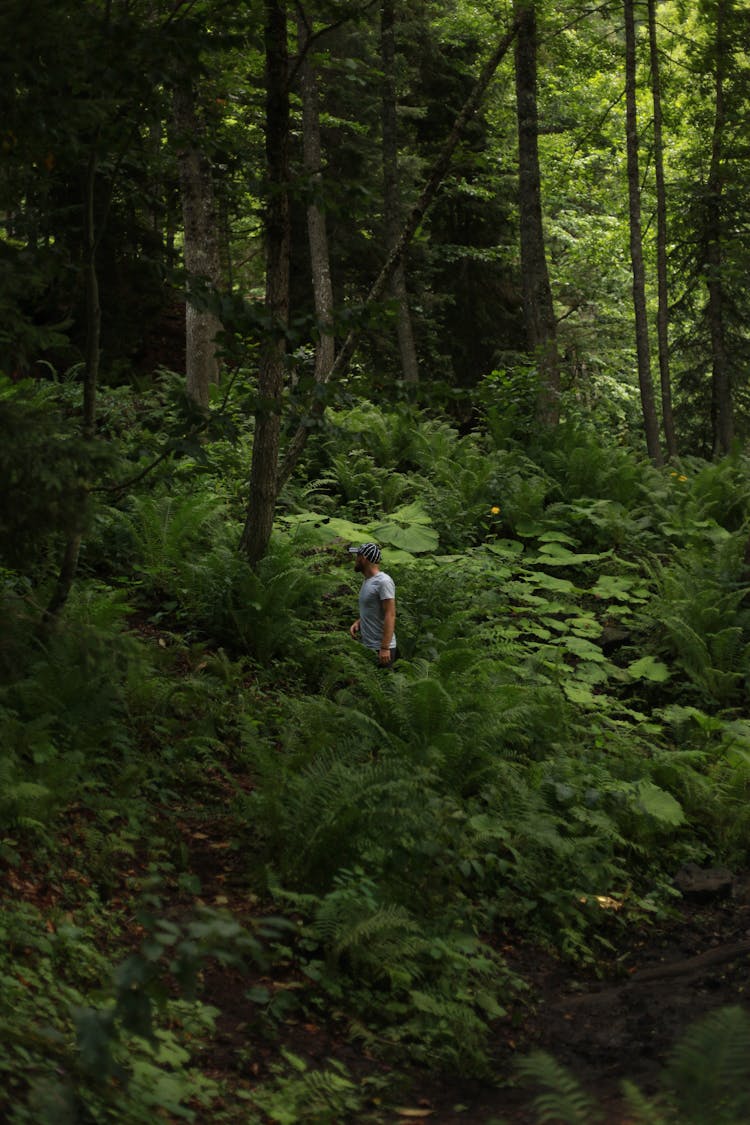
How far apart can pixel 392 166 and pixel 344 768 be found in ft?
46.7

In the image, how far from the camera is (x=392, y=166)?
17.3m

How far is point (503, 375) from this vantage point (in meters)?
14.3

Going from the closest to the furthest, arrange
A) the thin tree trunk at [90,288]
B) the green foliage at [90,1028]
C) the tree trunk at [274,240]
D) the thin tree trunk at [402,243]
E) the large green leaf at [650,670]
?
1. the green foliage at [90,1028]
2. the thin tree trunk at [90,288]
3. the tree trunk at [274,240]
4. the thin tree trunk at [402,243]
5. the large green leaf at [650,670]

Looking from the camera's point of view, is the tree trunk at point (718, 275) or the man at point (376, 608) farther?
the tree trunk at point (718, 275)

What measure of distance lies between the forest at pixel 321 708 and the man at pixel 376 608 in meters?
0.26

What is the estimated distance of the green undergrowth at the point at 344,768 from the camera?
4031 mm

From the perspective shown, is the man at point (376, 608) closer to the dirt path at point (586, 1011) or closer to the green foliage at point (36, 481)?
the dirt path at point (586, 1011)

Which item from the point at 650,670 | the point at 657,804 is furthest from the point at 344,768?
the point at 650,670

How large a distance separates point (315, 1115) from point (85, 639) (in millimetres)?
2077

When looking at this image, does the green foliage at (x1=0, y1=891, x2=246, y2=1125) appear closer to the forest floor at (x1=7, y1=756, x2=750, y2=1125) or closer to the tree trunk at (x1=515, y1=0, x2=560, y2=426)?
the forest floor at (x1=7, y1=756, x2=750, y2=1125)

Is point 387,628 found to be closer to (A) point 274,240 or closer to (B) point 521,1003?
(A) point 274,240

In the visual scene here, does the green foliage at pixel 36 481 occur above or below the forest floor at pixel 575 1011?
above

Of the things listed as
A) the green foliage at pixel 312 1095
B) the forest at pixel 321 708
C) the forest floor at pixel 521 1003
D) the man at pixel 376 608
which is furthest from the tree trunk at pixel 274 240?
the green foliage at pixel 312 1095

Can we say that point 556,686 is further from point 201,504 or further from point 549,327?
point 549,327
